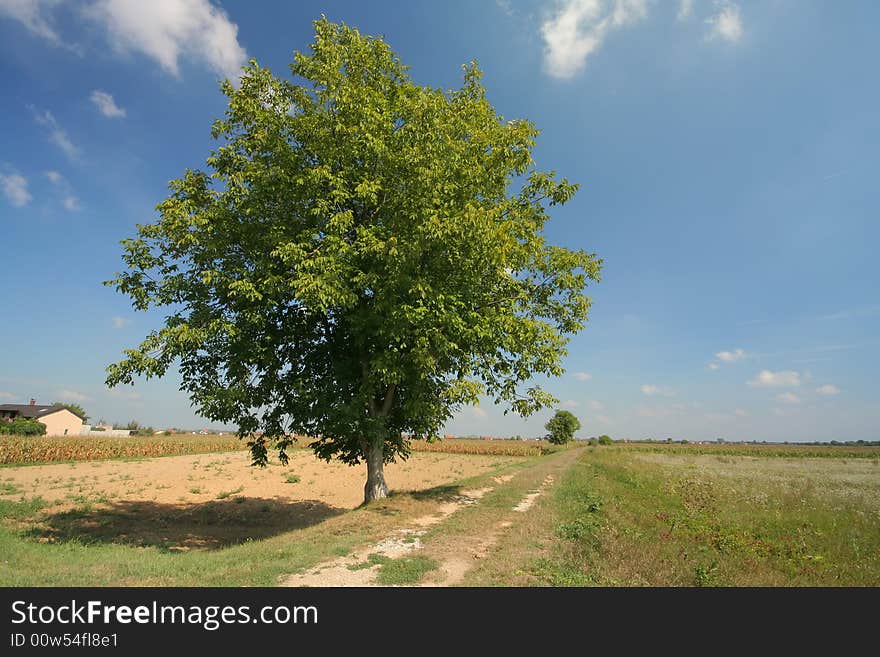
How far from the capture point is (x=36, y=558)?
11172 mm

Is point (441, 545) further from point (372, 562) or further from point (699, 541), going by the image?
point (699, 541)

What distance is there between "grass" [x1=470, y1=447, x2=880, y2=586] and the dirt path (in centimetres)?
72

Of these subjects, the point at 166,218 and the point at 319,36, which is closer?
the point at 166,218

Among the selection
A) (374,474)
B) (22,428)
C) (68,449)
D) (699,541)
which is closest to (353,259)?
(374,474)

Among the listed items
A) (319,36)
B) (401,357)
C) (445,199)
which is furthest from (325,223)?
(319,36)

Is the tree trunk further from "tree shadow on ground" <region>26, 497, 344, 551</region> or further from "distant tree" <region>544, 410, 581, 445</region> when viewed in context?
"distant tree" <region>544, 410, 581, 445</region>

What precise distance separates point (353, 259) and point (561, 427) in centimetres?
11920

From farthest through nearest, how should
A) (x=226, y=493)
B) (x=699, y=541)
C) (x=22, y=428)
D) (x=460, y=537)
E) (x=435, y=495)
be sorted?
(x=22, y=428)
(x=226, y=493)
(x=435, y=495)
(x=699, y=541)
(x=460, y=537)

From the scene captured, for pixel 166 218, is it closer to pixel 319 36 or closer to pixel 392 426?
pixel 319 36

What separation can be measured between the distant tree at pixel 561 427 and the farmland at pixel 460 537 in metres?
99.7

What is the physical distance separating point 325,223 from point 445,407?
24.3ft

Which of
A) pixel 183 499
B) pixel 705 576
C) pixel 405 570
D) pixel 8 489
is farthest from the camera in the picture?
pixel 183 499

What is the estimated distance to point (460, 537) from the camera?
10758 mm

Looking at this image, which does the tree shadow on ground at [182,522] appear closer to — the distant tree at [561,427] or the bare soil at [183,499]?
the bare soil at [183,499]
